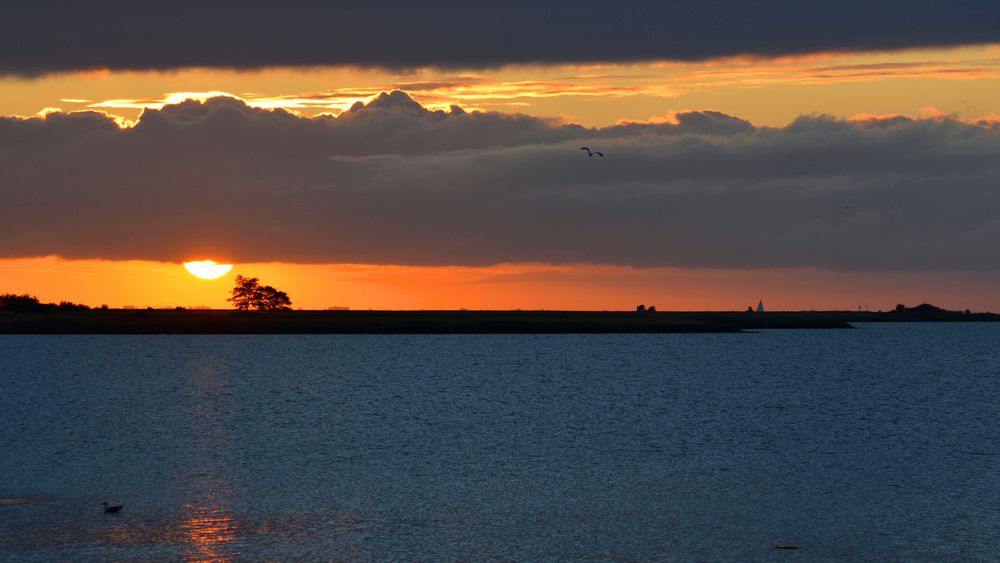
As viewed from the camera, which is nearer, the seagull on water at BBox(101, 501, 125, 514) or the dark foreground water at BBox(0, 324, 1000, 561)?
the dark foreground water at BBox(0, 324, 1000, 561)

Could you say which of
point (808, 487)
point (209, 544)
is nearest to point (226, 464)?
point (209, 544)

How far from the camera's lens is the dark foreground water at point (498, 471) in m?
28.8

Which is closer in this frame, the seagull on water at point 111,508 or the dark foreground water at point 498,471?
the dark foreground water at point 498,471

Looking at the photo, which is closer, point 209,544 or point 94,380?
point 209,544

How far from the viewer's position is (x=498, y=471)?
41781 millimetres

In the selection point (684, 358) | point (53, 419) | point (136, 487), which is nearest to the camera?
point (136, 487)

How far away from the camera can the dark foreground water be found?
94.5 feet

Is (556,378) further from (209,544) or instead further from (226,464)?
(209,544)

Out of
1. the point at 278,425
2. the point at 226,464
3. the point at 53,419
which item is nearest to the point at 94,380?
the point at 53,419

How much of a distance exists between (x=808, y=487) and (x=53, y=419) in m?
42.0

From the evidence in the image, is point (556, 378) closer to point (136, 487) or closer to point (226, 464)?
point (226, 464)

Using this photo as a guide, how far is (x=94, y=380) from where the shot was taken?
4023 inches

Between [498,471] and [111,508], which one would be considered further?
[498,471]

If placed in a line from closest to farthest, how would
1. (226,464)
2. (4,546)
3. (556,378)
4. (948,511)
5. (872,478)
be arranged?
(4,546) → (948,511) → (872,478) → (226,464) → (556,378)
